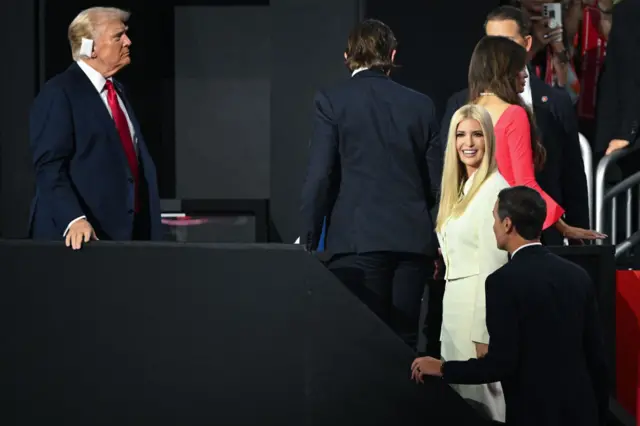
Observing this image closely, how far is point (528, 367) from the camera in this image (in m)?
3.75

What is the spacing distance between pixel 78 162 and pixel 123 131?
23cm

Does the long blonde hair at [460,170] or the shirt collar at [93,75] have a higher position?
the shirt collar at [93,75]

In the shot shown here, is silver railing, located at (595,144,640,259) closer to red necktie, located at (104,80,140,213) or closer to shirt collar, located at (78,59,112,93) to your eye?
red necktie, located at (104,80,140,213)

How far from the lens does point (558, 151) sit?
5.09m

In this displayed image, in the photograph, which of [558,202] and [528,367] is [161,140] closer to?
[558,202]

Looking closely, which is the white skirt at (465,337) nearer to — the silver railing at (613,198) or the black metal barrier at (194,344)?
the black metal barrier at (194,344)

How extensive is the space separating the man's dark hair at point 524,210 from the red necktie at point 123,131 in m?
1.61

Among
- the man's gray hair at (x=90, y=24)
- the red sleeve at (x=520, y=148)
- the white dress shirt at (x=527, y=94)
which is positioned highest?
the man's gray hair at (x=90, y=24)

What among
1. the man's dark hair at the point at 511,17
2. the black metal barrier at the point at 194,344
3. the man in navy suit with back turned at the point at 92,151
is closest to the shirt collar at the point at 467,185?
the black metal barrier at the point at 194,344

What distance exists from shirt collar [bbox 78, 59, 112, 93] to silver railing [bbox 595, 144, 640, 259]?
8.72ft

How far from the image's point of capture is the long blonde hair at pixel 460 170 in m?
4.27

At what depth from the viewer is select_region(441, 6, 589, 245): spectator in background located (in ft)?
16.6

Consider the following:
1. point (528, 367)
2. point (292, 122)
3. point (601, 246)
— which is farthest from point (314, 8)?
point (528, 367)

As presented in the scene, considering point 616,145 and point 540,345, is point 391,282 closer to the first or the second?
point 540,345
